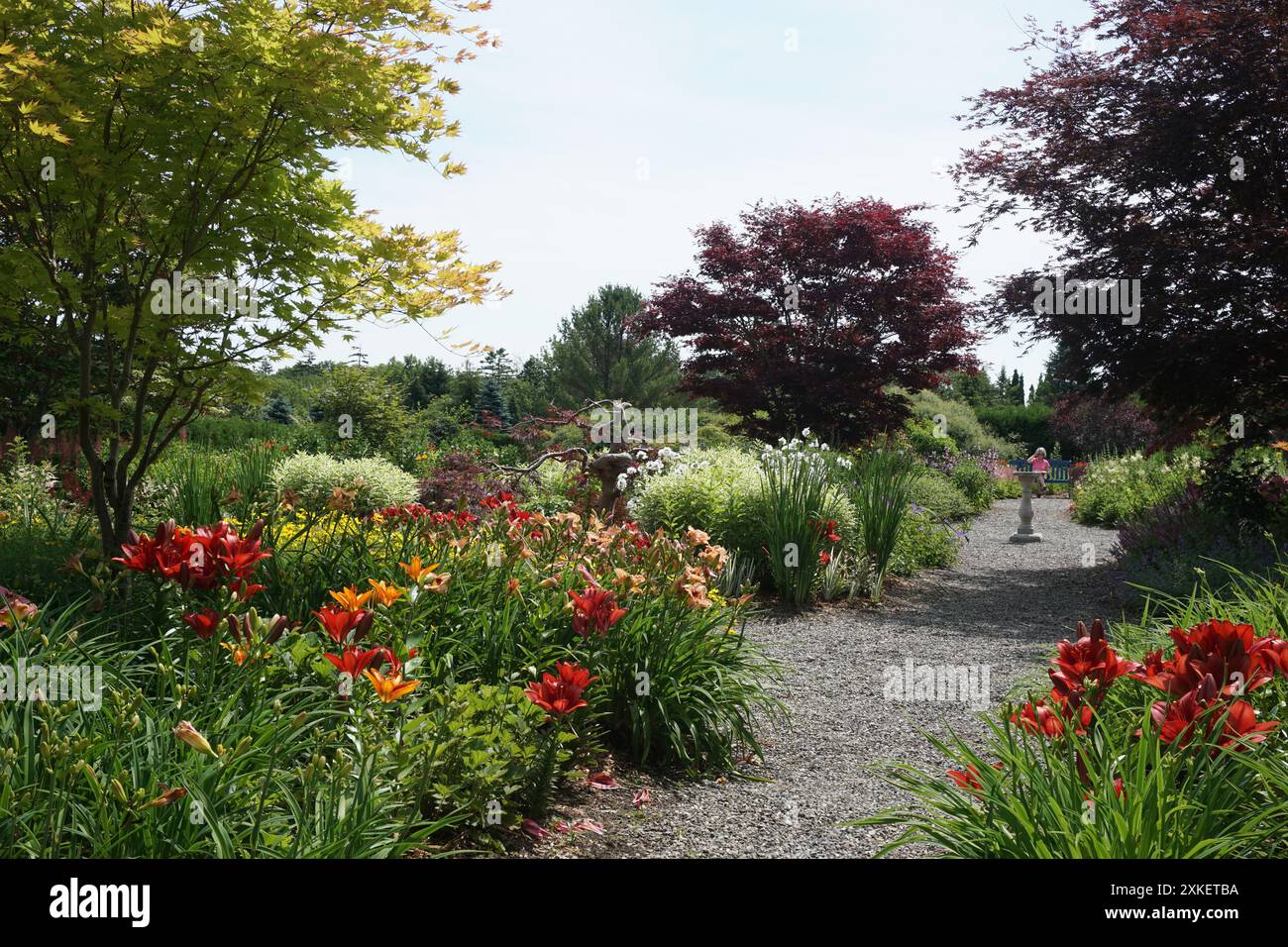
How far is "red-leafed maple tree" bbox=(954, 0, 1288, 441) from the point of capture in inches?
327

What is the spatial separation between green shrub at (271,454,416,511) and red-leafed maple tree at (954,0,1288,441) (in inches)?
279

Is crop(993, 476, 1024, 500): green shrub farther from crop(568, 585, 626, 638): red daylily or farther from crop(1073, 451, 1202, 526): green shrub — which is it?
crop(568, 585, 626, 638): red daylily

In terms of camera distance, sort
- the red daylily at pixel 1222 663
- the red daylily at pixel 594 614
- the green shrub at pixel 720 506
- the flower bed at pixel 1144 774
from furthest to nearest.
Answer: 1. the green shrub at pixel 720 506
2. the red daylily at pixel 594 614
3. the red daylily at pixel 1222 663
4. the flower bed at pixel 1144 774

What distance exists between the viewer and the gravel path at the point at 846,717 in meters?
3.17

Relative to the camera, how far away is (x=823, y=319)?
1427cm

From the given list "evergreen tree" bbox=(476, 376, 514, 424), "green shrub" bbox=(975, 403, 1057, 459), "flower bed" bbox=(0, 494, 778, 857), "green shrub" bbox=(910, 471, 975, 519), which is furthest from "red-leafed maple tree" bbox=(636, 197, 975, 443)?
"green shrub" bbox=(975, 403, 1057, 459)

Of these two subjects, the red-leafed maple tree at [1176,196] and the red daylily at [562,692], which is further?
the red-leafed maple tree at [1176,196]

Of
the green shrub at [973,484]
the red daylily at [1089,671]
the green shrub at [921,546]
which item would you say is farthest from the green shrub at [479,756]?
the green shrub at [973,484]

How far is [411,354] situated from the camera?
107ft

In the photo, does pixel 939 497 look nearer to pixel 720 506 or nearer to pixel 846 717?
pixel 720 506

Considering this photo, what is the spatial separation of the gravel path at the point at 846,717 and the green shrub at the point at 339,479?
17.3 ft

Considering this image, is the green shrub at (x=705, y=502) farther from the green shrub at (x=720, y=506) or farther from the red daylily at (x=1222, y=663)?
the red daylily at (x=1222, y=663)
